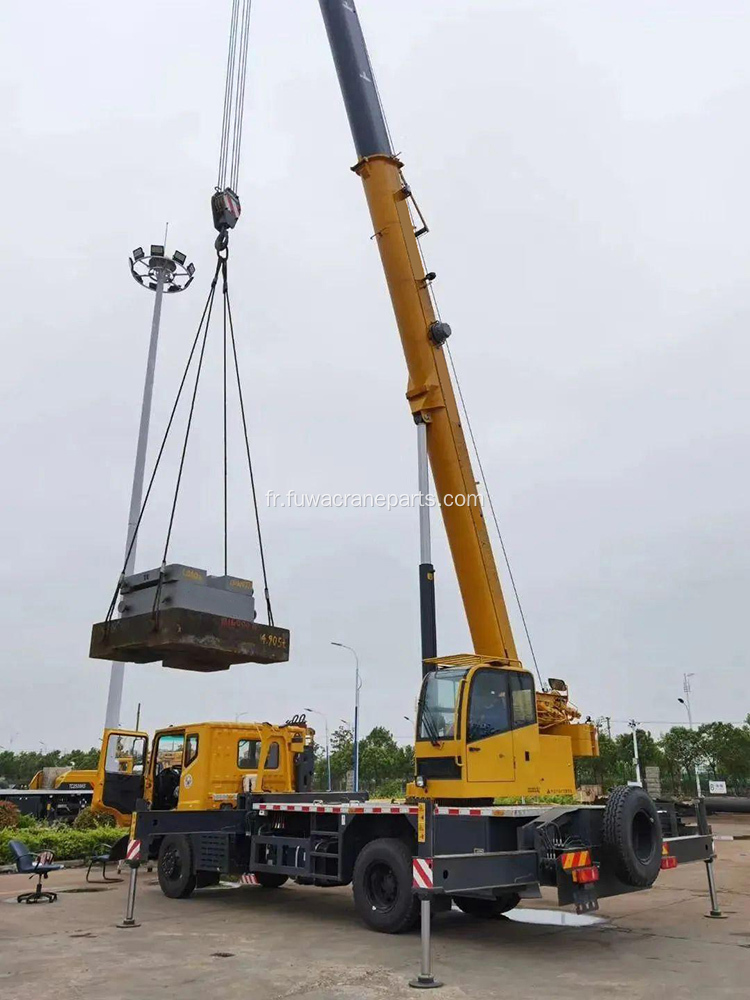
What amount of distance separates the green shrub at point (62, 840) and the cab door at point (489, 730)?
10.2 meters

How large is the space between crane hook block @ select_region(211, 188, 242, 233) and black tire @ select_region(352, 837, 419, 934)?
9.44 m

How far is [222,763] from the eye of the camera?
41.2 ft

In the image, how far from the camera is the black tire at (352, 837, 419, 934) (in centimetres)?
880

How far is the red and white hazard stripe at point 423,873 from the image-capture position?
7.35 m

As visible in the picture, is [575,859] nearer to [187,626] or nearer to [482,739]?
[482,739]

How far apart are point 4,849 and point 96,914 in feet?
19.9

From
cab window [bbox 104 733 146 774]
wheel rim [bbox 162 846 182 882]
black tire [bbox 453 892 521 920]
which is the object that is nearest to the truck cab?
wheel rim [bbox 162 846 182 882]

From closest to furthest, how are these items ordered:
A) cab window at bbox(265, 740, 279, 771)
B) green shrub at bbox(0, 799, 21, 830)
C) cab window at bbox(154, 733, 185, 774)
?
cab window at bbox(265, 740, 279, 771) < cab window at bbox(154, 733, 185, 774) < green shrub at bbox(0, 799, 21, 830)

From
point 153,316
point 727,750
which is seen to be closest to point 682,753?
point 727,750

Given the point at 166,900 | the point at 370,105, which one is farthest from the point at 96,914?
the point at 370,105

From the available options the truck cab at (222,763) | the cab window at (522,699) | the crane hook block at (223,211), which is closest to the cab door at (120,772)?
the truck cab at (222,763)

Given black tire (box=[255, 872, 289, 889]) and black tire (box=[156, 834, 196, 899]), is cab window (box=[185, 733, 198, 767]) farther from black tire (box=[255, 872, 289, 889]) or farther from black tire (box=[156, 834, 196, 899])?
black tire (box=[255, 872, 289, 889])

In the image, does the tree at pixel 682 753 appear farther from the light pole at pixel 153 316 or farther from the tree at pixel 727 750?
the light pole at pixel 153 316

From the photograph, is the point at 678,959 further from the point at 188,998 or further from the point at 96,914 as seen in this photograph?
the point at 96,914
